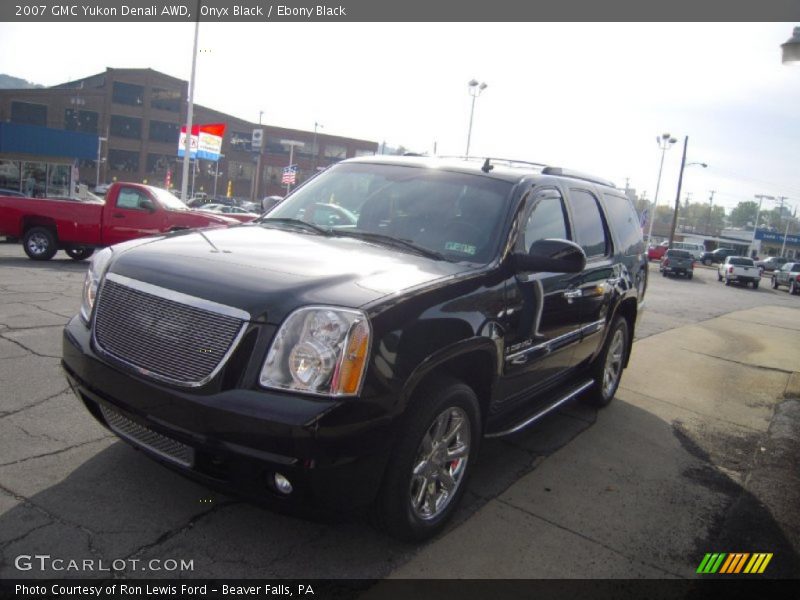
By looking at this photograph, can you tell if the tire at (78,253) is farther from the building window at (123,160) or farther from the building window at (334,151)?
the building window at (334,151)

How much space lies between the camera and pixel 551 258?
3441 mm

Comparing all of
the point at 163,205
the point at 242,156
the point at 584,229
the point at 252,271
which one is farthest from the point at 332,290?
the point at 242,156

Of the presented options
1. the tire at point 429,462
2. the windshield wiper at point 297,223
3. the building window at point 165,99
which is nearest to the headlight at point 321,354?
the tire at point 429,462

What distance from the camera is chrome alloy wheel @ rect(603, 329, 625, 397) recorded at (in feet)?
18.5

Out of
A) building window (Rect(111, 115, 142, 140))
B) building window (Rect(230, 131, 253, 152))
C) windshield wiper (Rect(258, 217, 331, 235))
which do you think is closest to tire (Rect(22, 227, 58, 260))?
windshield wiper (Rect(258, 217, 331, 235))

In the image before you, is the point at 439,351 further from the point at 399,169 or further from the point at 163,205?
the point at 163,205

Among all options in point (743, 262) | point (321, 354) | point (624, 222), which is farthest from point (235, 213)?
point (743, 262)

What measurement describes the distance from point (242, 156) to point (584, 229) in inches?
3121

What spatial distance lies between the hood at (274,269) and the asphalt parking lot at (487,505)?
3.23 ft

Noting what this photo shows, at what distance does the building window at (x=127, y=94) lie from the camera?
6688 centimetres

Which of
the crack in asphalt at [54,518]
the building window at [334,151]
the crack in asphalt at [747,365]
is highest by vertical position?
the building window at [334,151]

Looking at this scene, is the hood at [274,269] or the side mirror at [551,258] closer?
the hood at [274,269]

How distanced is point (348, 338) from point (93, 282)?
1.65m

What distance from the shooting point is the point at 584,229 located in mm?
4688
